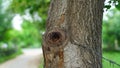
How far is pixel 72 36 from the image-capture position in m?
2.82

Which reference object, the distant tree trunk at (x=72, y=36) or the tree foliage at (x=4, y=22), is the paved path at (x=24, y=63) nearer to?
the tree foliage at (x=4, y=22)

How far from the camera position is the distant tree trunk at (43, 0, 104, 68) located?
279 cm

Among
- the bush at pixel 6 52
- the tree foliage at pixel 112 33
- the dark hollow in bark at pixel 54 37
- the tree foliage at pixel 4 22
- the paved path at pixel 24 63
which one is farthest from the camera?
the bush at pixel 6 52

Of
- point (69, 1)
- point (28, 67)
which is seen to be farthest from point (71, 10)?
point (28, 67)

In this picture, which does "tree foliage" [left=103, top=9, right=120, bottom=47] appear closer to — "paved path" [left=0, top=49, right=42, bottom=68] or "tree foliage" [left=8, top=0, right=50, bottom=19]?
"tree foliage" [left=8, top=0, right=50, bottom=19]

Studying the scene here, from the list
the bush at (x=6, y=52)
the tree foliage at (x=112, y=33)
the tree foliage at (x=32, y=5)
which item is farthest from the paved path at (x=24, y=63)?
the tree foliage at (x=112, y=33)

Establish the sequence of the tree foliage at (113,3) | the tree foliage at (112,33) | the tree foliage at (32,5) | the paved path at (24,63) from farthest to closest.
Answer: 1. the paved path at (24,63)
2. the tree foliage at (32,5)
3. the tree foliage at (112,33)
4. the tree foliage at (113,3)

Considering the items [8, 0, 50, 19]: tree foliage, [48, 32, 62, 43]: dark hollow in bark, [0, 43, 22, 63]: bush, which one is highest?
[8, 0, 50, 19]: tree foliage

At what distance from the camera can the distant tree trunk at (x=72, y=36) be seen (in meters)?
2.79

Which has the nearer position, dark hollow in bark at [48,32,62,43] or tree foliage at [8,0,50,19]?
dark hollow in bark at [48,32,62,43]

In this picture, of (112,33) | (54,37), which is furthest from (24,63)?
(54,37)

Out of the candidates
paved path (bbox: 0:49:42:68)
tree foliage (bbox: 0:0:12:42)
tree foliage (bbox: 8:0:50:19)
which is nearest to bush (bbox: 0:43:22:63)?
tree foliage (bbox: 0:0:12:42)

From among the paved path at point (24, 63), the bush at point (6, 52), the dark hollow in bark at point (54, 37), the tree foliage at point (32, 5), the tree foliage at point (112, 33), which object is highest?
the tree foliage at point (32, 5)

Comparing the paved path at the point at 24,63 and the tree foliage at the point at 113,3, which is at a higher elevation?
A: the tree foliage at the point at 113,3
